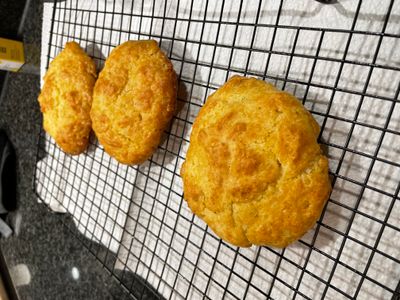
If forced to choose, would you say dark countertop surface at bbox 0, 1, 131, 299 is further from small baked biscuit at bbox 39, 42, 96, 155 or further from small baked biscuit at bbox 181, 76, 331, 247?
small baked biscuit at bbox 181, 76, 331, 247

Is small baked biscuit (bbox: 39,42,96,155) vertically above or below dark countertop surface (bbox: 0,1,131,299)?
above

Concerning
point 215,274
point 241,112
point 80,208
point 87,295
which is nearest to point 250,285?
point 215,274

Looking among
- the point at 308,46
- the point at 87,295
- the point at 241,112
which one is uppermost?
the point at 308,46

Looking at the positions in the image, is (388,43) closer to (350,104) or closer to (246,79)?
(350,104)

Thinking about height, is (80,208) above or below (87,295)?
above

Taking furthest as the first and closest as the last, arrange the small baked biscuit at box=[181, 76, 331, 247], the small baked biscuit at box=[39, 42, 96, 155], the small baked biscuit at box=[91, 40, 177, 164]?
the small baked biscuit at box=[39, 42, 96, 155], the small baked biscuit at box=[91, 40, 177, 164], the small baked biscuit at box=[181, 76, 331, 247]

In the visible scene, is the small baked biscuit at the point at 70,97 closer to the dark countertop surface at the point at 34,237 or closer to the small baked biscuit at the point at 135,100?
the small baked biscuit at the point at 135,100

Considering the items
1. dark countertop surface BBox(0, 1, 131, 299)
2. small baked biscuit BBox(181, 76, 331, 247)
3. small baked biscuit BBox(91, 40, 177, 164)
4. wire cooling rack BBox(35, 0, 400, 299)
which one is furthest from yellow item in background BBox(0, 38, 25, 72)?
small baked biscuit BBox(181, 76, 331, 247)
